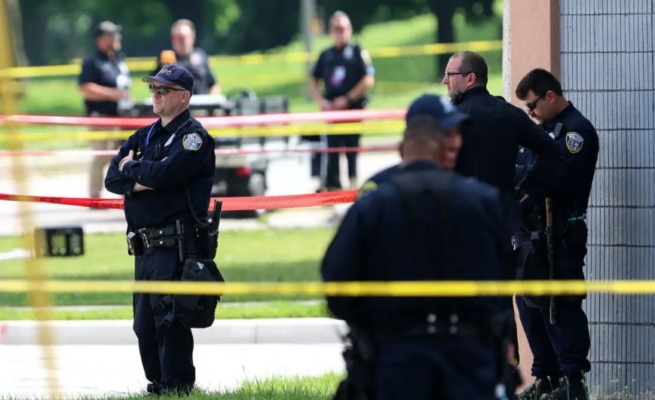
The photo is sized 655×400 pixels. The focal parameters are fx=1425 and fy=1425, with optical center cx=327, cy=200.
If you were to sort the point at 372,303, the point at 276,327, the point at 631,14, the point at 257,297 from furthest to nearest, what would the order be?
1. the point at 257,297
2. the point at 276,327
3. the point at 631,14
4. the point at 372,303

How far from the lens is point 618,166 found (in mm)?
Answer: 7609

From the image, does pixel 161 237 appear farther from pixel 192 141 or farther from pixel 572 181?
pixel 572 181

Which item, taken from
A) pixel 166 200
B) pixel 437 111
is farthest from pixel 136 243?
pixel 437 111

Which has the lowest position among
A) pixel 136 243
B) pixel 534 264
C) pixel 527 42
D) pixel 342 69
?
pixel 534 264

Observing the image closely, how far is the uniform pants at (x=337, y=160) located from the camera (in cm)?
1564

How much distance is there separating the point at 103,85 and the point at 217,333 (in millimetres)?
6640

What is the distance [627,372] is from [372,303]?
3.30 metres

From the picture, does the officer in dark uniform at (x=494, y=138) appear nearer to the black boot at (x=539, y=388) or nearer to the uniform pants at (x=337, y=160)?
the black boot at (x=539, y=388)

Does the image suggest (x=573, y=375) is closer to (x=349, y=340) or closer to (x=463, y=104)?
(x=463, y=104)

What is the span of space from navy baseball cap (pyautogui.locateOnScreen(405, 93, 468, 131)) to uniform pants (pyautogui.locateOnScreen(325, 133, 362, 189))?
1059 centimetres

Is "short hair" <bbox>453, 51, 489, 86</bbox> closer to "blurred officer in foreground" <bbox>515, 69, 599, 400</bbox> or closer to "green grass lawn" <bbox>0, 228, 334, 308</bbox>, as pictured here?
"blurred officer in foreground" <bbox>515, 69, 599, 400</bbox>

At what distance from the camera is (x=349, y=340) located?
4.96 meters

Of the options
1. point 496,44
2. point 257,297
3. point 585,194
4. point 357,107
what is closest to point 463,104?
point 585,194

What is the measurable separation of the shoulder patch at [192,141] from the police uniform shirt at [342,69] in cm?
843
